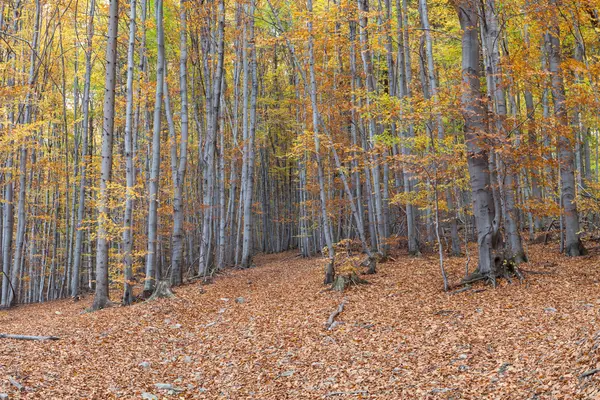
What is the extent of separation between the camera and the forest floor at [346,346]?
5113 millimetres

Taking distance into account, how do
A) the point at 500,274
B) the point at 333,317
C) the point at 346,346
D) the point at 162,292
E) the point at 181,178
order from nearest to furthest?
the point at 346,346 → the point at 333,317 → the point at 500,274 → the point at 162,292 → the point at 181,178

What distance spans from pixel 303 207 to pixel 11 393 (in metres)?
18.4

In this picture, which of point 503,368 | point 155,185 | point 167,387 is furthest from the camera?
point 155,185

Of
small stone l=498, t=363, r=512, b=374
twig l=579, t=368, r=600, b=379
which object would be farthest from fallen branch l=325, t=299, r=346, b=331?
twig l=579, t=368, r=600, b=379

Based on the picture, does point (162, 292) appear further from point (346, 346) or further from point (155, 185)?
point (346, 346)

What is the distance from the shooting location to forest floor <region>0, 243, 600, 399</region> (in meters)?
5.11

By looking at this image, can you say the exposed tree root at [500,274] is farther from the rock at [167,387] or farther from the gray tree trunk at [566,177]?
the rock at [167,387]

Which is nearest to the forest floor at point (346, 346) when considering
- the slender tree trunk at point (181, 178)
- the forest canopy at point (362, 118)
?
the forest canopy at point (362, 118)

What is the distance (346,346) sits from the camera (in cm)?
695

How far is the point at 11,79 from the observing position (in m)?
15.6

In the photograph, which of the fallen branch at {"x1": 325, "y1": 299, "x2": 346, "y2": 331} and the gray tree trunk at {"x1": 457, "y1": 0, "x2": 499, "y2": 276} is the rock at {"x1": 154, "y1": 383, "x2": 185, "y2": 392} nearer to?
the fallen branch at {"x1": 325, "y1": 299, "x2": 346, "y2": 331}

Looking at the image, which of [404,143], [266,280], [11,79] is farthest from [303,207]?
[11,79]

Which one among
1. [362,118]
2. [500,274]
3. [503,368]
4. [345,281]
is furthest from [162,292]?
[362,118]

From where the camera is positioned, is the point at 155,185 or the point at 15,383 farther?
the point at 155,185
